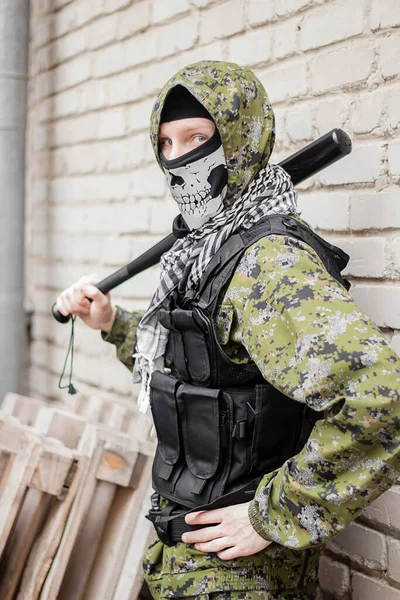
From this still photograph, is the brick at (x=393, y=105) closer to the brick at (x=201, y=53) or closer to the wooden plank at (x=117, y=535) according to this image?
the brick at (x=201, y=53)

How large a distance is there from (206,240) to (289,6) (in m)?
1.01

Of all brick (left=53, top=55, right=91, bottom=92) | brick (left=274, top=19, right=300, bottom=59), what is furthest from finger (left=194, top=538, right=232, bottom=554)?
brick (left=53, top=55, right=91, bottom=92)

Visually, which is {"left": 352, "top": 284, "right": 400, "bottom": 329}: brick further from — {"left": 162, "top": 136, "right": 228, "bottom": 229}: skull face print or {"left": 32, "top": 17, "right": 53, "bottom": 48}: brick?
{"left": 32, "top": 17, "right": 53, "bottom": 48}: brick

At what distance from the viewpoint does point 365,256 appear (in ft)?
6.87

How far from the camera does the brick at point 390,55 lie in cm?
198

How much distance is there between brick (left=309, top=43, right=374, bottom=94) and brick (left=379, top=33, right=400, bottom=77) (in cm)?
4

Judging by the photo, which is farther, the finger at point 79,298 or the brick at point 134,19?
the brick at point 134,19

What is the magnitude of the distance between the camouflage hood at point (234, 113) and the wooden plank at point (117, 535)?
989mm

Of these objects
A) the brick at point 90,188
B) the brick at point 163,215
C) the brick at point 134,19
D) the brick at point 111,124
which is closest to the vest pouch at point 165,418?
the brick at point 163,215

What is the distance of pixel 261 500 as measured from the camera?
1564 millimetres

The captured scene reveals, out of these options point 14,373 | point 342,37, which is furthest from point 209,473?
point 14,373

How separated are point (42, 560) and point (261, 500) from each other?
3.18ft

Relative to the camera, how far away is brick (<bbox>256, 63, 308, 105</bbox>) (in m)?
2.34

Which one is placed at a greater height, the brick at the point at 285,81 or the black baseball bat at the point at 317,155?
the brick at the point at 285,81
